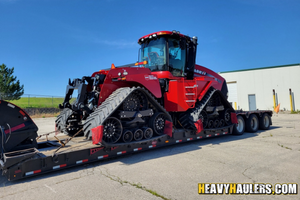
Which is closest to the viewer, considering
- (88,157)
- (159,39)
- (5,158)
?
(5,158)

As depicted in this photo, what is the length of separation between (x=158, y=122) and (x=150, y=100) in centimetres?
72

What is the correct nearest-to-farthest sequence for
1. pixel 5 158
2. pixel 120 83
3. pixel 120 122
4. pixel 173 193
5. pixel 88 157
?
pixel 173 193, pixel 5 158, pixel 88 157, pixel 120 122, pixel 120 83

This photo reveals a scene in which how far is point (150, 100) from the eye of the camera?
6031 millimetres

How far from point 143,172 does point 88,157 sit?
1.34 m

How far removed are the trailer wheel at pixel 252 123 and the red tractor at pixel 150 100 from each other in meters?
1.75

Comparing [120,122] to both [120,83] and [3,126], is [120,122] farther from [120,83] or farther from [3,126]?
[3,126]

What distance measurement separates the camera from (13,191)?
3.64 m

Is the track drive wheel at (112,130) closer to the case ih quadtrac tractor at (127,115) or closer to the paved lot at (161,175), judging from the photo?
the case ih quadtrac tractor at (127,115)

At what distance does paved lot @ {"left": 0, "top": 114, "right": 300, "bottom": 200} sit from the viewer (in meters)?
3.49

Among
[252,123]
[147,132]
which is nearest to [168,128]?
[147,132]

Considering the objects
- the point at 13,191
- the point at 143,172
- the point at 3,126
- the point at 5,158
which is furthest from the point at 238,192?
the point at 3,126

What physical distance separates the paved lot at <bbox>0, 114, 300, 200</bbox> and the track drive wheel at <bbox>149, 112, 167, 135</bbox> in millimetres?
677

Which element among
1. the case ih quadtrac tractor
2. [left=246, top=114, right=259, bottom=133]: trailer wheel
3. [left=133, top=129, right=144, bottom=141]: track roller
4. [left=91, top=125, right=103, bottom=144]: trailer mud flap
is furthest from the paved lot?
[left=246, top=114, right=259, bottom=133]: trailer wheel

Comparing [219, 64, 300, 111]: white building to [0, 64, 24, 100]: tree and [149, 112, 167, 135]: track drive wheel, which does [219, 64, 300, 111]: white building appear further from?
[0, 64, 24, 100]: tree
